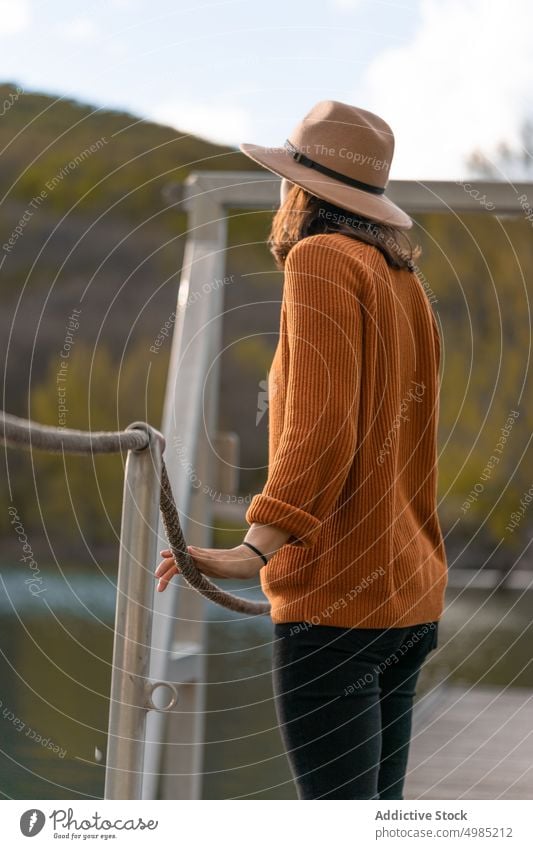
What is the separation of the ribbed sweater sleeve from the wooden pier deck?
1344mm

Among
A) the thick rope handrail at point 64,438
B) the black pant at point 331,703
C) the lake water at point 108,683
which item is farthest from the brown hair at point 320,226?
the lake water at point 108,683

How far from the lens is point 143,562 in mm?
1052

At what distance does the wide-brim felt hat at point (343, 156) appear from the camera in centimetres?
105

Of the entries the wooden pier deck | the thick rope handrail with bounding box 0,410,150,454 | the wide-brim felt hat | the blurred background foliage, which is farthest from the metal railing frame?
the blurred background foliage

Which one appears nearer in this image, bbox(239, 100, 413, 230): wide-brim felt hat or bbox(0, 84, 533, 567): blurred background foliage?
bbox(239, 100, 413, 230): wide-brim felt hat

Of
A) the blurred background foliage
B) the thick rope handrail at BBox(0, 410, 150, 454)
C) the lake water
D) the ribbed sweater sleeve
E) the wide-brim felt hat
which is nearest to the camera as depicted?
the thick rope handrail at BBox(0, 410, 150, 454)

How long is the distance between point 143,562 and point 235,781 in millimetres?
3106

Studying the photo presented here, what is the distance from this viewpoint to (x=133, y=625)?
3.46 ft

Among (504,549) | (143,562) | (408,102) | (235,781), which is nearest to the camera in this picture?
(143,562)

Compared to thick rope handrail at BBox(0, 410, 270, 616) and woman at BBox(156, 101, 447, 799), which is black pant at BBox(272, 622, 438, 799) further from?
thick rope handrail at BBox(0, 410, 270, 616)

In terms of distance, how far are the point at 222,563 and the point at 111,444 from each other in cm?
15

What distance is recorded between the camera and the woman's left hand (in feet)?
3.09
